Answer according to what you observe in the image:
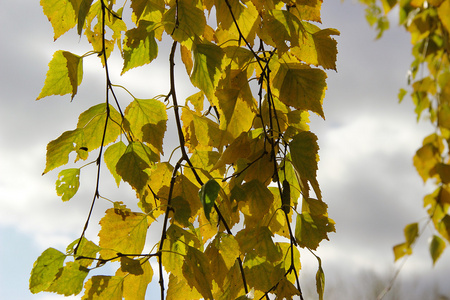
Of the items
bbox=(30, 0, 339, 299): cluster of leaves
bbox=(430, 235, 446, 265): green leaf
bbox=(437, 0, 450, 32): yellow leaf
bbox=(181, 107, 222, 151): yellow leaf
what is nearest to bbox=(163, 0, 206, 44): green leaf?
bbox=(30, 0, 339, 299): cluster of leaves

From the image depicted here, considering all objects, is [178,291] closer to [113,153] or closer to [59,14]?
[113,153]

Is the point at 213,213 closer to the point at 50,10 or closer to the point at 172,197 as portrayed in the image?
the point at 172,197

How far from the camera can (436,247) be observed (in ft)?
2.20

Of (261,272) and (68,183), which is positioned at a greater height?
(68,183)

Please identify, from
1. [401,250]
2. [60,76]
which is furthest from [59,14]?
[401,250]

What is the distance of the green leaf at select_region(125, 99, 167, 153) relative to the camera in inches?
19.8

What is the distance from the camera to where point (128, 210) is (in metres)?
0.48

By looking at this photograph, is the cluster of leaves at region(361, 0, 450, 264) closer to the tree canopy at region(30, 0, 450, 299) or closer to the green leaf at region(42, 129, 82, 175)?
the tree canopy at region(30, 0, 450, 299)

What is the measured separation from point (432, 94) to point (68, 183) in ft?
2.08

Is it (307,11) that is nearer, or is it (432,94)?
(307,11)

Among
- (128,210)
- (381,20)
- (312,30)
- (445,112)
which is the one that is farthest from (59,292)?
(381,20)

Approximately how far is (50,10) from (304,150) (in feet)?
1.09

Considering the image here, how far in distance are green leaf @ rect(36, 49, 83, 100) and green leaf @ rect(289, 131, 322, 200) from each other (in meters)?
0.24

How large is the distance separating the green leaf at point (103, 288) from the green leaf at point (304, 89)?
0.81 feet
